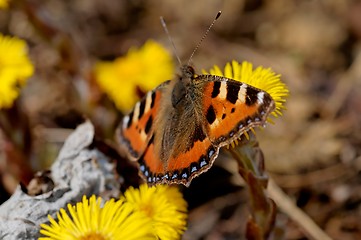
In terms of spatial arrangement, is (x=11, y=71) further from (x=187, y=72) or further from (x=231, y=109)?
(x=231, y=109)

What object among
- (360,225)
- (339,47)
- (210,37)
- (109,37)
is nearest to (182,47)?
(210,37)

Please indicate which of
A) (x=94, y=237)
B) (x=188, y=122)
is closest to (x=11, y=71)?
(x=188, y=122)

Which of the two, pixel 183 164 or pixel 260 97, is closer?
pixel 260 97

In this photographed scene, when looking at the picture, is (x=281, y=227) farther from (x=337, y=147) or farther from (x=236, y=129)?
(x=337, y=147)

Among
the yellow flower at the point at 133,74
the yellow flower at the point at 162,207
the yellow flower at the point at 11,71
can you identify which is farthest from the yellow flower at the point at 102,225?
the yellow flower at the point at 133,74

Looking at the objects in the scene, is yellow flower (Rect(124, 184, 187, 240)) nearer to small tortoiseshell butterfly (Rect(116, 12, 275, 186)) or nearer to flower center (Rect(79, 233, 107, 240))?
small tortoiseshell butterfly (Rect(116, 12, 275, 186))

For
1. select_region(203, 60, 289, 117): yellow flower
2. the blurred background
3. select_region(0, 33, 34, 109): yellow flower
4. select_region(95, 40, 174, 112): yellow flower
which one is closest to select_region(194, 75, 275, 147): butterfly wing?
select_region(203, 60, 289, 117): yellow flower

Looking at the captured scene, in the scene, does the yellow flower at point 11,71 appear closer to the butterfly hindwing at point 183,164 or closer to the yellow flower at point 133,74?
the yellow flower at point 133,74
